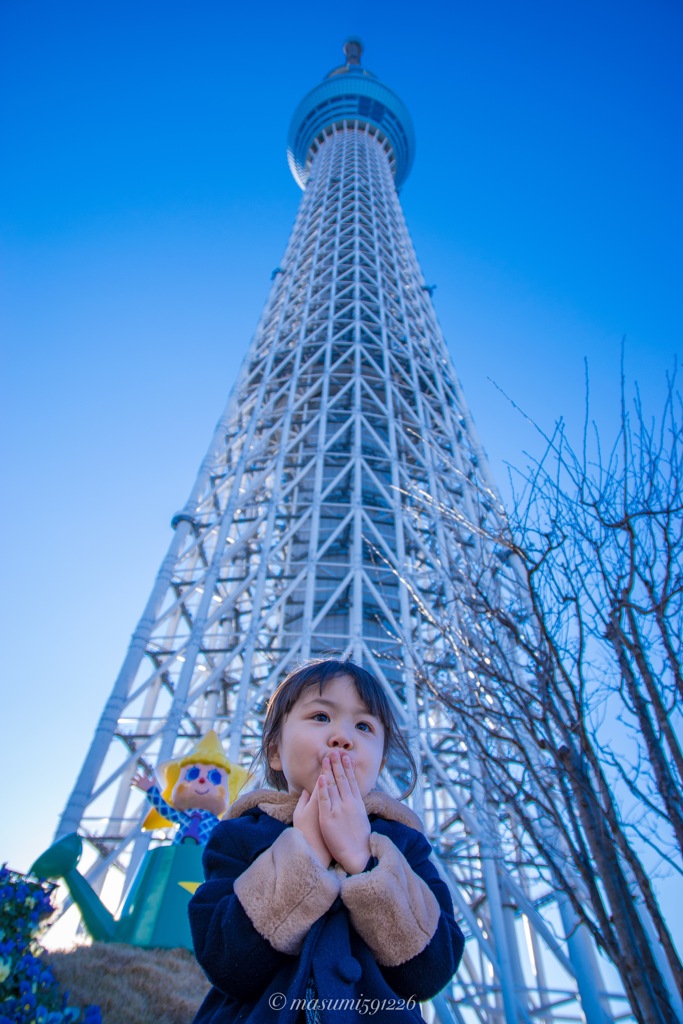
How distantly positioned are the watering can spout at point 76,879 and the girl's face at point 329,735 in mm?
5067

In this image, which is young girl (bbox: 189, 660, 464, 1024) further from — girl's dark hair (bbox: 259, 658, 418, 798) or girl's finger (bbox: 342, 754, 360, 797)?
girl's dark hair (bbox: 259, 658, 418, 798)

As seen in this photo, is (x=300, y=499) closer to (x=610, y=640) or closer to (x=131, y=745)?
(x=131, y=745)

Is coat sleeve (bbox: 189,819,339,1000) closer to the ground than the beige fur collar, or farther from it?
closer to the ground

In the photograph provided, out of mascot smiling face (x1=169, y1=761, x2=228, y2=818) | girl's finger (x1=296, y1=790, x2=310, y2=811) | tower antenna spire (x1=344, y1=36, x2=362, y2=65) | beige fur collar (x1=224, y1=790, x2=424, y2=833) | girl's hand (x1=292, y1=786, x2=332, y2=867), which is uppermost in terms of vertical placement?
tower antenna spire (x1=344, y1=36, x2=362, y2=65)

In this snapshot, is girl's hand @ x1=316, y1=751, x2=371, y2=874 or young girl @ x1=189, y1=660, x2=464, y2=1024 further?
girl's hand @ x1=316, y1=751, x2=371, y2=874

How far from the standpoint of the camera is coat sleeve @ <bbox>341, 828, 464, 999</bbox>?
147cm

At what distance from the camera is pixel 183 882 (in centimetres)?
610

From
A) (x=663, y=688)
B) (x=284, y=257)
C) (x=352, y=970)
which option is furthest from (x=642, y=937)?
(x=284, y=257)

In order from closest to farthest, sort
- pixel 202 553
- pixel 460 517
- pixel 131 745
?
1. pixel 460 517
2. pixel 131 745
3. pixel 202 553

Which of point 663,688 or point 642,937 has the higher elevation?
point 663,688

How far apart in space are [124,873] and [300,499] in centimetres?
771

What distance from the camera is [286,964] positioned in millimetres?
1527

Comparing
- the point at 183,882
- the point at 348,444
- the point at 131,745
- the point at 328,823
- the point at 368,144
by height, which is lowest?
the point at 328,823

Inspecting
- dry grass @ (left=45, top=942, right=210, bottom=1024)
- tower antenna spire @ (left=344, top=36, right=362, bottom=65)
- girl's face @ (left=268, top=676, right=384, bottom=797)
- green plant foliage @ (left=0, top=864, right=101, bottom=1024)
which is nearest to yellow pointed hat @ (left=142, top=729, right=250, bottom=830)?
dry grass @ (left=45, top=942, right=210, bottom=1024)
